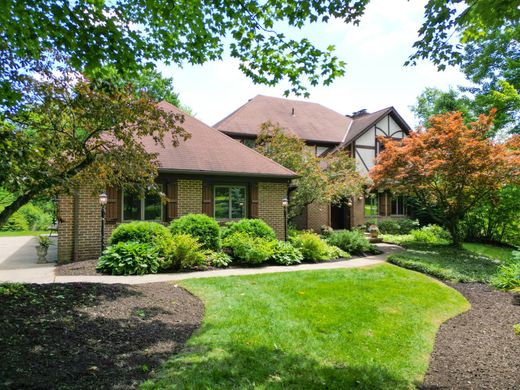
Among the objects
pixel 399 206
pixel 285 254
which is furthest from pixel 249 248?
pixel 399 206

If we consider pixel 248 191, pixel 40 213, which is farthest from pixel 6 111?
pixel 40 213

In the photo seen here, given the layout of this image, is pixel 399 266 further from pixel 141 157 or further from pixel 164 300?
pixel 141 157

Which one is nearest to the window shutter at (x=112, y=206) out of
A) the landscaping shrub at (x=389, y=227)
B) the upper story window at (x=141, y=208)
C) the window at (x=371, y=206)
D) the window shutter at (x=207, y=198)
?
the upper story window at (x=141, y=208)

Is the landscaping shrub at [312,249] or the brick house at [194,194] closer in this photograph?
the brick house at [194,194]

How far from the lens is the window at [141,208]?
471 inches

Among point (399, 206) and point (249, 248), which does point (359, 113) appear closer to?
point (399, 206)

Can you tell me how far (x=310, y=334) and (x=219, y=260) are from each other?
572 centimetres

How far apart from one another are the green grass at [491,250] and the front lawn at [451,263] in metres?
0.54

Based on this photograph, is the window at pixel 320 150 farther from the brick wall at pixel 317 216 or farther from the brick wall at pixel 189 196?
the brick wall at pixel 189 196

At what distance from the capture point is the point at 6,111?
5.33 metres

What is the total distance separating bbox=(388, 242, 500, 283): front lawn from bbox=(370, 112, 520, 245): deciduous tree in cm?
150

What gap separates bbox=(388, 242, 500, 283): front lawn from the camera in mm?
9633

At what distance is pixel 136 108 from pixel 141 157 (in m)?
0.93

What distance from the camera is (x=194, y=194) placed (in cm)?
1280
